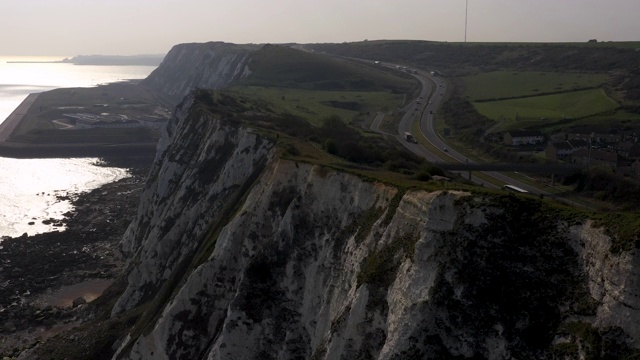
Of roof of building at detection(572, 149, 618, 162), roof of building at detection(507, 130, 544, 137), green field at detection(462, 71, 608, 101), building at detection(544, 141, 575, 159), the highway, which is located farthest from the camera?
green field at detection(462, 71, 608, 101)

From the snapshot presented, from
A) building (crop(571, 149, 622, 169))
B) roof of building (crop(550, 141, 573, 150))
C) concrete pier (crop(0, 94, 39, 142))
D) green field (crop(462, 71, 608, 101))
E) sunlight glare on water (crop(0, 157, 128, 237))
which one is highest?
green field (crop(462, 71, 608, 101))

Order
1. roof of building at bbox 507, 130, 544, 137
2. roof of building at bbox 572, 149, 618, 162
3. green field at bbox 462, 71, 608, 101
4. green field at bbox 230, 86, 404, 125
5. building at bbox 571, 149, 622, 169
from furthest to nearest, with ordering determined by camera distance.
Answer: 1. green field at bbox 462, 71, 608, 101
2. green field at bbox 230, 86, 404, 125
3. roof of building at bbox 507, 130, 544, 137
4. roof of building at bbox 572, 149, 618, 162
5. building at bbox 571, 149, 622, 169

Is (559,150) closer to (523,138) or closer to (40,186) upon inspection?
(523,138)

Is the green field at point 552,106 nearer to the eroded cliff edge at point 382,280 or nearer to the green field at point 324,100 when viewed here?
the green field at point 324,100

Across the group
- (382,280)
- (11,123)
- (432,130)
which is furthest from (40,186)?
(382,280)

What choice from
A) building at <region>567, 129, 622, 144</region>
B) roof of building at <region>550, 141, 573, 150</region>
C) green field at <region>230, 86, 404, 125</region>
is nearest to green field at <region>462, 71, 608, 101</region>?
green field at <region>230, 86, 404, 125</region>

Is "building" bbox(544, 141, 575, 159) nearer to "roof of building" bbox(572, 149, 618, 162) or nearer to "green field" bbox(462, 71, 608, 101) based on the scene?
"roof of building" bbox(572, 149, 618, 162)

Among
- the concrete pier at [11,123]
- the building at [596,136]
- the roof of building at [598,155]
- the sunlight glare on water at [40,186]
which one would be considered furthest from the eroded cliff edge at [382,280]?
the concrete pier at [11,123]
